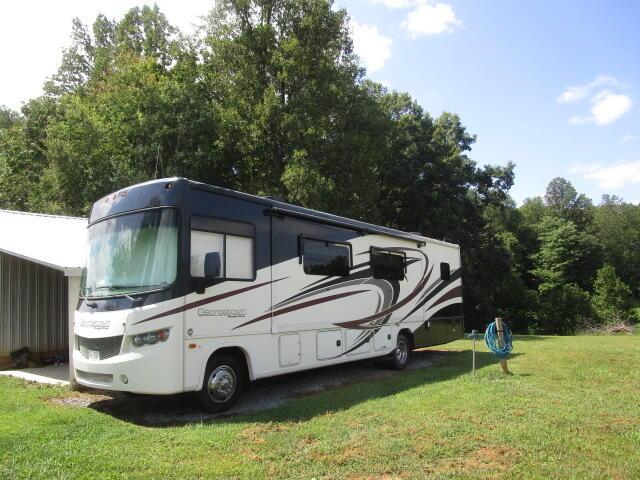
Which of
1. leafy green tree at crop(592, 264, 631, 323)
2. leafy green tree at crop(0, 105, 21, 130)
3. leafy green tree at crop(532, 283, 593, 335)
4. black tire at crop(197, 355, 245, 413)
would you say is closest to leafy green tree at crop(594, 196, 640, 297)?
leafy green tree at crop(592, 264, 631, 323)

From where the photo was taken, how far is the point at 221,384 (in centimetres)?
753

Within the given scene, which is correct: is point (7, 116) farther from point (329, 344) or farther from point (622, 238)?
point (622, 238)

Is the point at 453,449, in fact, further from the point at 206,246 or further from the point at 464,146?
the point at 464,146

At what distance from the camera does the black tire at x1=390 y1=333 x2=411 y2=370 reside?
11.5m

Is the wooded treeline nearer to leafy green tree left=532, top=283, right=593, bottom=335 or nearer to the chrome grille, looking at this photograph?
leafy green tree left=532, top=283, right=593, bottom=335

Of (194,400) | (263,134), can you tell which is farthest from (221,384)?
(263,134)

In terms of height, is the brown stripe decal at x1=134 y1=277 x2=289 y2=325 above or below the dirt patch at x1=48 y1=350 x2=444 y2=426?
above

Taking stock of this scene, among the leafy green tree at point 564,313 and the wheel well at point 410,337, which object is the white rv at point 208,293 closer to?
the wheel well at point 410,337

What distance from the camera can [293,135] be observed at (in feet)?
71.5

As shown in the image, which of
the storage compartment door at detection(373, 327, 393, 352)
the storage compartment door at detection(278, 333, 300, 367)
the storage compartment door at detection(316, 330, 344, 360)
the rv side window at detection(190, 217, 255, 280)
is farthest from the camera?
the storage compartment door at detection(373, 327, 393, 352)

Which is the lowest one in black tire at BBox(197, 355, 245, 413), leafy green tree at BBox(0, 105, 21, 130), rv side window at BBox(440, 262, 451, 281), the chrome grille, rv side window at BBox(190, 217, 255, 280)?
black tire at BBox(197, 355, 245, 413)

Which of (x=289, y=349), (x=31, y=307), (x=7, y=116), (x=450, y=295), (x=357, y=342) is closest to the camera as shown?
(x=289, y=349)

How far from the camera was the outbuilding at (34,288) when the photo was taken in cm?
1191

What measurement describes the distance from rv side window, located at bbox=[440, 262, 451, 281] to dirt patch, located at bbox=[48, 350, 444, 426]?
3395mm
